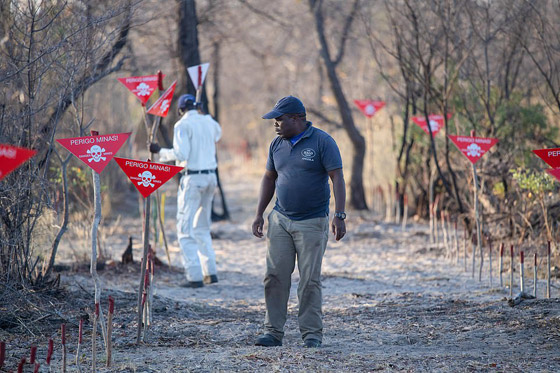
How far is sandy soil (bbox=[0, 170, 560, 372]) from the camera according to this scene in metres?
4.65

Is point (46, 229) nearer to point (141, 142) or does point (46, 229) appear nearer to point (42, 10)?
point (42, 10)

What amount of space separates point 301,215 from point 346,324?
139 centimetres

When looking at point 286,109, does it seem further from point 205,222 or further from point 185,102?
point 205,222

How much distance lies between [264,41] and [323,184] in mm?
20942

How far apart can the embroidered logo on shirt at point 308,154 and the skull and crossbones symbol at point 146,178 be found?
1.04m

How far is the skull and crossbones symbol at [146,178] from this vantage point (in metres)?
5.10

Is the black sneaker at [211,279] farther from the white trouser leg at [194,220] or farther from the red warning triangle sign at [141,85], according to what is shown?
the red warning triangle sign at [141,85]

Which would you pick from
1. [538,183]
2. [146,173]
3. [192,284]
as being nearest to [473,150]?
[538,183]

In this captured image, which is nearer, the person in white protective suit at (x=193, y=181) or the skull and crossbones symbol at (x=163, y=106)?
the skull and crossbones symbol at (x=163, y=106)

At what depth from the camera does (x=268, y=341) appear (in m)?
5.14

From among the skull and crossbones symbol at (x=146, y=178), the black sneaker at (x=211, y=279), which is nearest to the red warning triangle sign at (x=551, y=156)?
the skull and crossbones symbol at (x=146, y=178)

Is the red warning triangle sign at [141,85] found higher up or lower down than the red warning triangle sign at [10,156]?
higher up

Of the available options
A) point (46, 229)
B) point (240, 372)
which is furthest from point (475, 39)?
point (240, 372)

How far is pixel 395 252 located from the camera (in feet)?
33.4
